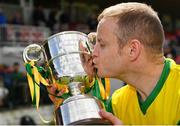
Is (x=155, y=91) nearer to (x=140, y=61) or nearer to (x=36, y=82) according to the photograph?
(x=140, y=61)

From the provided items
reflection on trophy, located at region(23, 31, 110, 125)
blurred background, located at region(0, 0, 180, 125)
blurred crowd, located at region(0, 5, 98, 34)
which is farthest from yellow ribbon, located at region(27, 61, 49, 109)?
blurred crowd, located at region(0, 5, 98, 34)

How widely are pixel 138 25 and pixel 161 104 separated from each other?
10.5 inches

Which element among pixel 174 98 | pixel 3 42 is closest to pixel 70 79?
pixel 174 98

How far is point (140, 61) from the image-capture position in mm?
1508

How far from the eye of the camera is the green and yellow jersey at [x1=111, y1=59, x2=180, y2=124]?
1471 millimetres

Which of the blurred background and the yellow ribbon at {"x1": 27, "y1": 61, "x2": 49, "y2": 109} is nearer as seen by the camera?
the yellow ribbon at {"x1": 27, "y1": 61, "x2": 49, "y2": 109}

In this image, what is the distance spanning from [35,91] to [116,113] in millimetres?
323

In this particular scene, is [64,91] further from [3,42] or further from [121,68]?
[3,42]

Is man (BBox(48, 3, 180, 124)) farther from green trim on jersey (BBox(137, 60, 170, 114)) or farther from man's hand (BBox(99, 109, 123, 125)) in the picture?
man's hand (BBox(99, 109, 123, 125))

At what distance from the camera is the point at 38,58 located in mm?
1850

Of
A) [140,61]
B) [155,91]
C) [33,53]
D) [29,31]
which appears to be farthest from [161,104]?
[29,31]

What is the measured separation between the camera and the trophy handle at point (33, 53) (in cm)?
180

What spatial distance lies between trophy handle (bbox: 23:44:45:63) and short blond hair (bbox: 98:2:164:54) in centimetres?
43

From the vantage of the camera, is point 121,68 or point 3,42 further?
point 3,42
